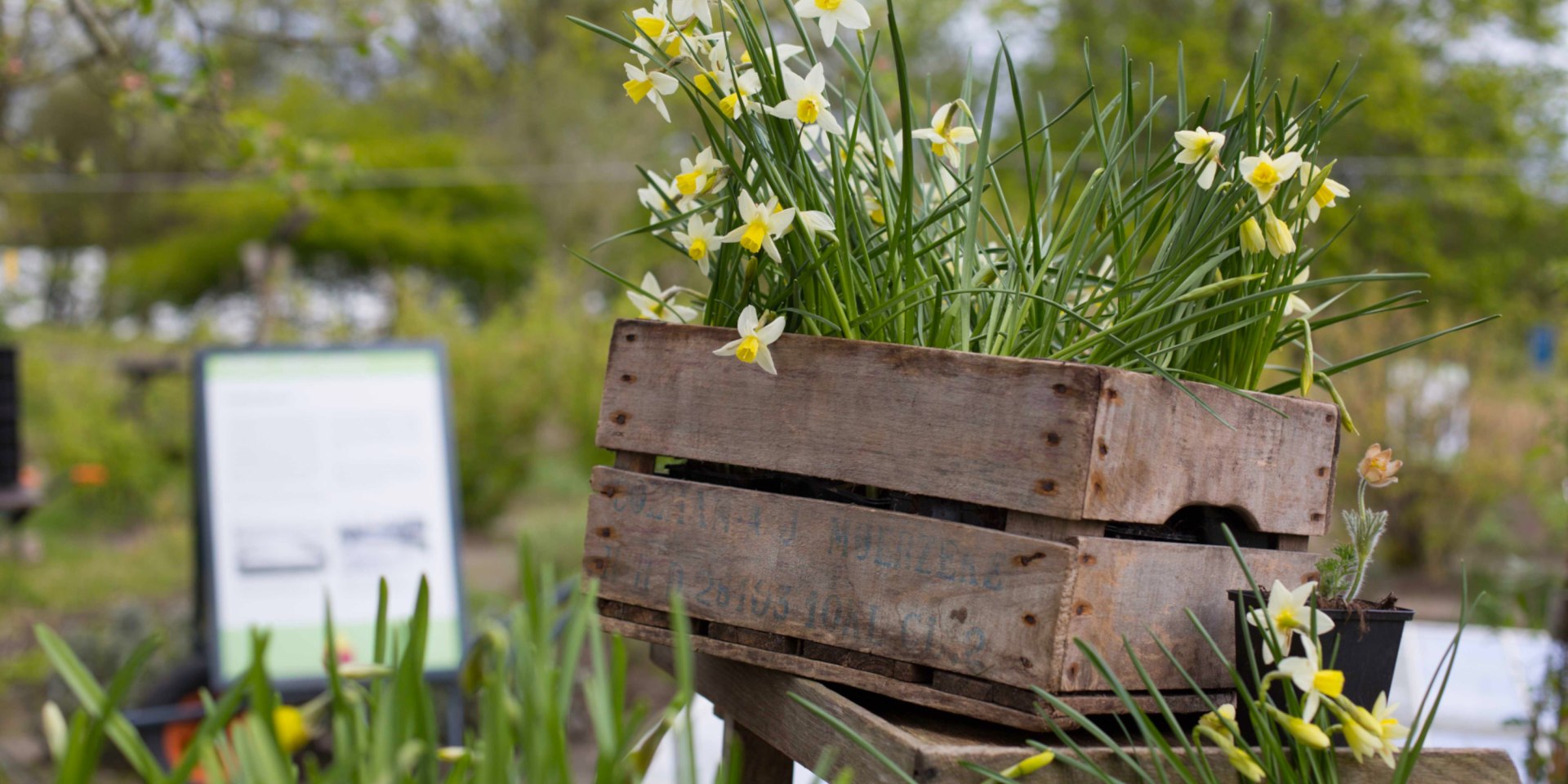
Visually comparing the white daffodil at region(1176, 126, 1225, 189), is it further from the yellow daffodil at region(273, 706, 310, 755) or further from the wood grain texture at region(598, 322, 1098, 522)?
the yellow daffodil at region(273, 706, 310, 755)

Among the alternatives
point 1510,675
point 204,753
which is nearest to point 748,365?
point 204,753

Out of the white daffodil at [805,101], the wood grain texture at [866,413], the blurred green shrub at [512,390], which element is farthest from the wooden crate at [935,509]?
the blurred green shrub at [512,390]

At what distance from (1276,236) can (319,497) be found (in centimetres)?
310

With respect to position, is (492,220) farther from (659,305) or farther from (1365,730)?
(1365,730)

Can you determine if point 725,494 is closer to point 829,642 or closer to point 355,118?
point 829,642

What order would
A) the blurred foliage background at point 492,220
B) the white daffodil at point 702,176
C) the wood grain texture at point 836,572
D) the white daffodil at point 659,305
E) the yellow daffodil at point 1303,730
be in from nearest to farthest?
the yellow daffodil at point 1303,730 → the wood grain texture at point 836,572 → the white daffodil at point 702,176 → the white daffodil at point 659,305 → the blurred foliage background at point 492,220

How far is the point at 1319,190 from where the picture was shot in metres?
1.06

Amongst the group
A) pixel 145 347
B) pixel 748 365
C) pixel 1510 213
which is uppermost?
pixel 1510 213

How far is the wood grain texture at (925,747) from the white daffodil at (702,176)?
472 mm

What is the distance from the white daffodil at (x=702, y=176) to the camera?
3.67 feet

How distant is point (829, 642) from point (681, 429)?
26cm

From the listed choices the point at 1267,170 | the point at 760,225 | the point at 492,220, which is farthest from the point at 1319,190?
the point at 492,220

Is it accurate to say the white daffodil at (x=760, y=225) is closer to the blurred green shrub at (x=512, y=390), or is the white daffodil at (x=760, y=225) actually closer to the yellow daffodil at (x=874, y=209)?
the yellow daffodil at (x=874, y=209)

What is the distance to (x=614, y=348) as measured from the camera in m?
1.22
